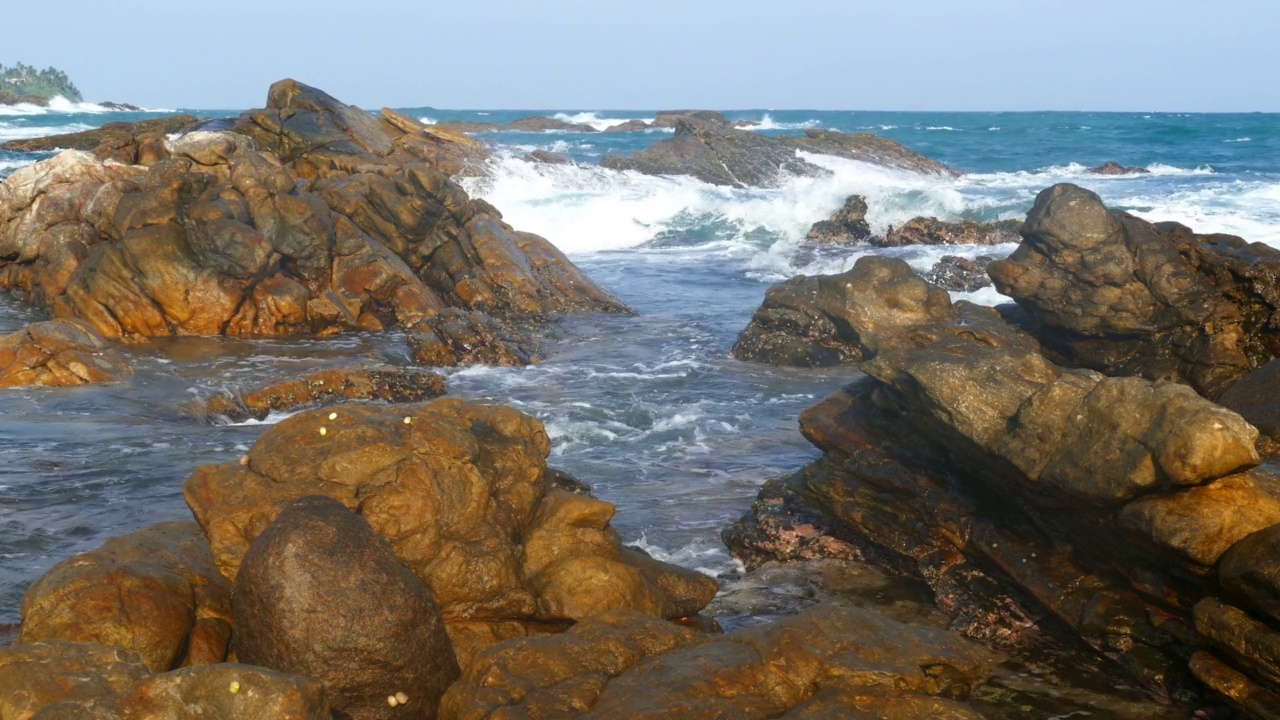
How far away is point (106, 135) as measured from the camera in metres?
31.8

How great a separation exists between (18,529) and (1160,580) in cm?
796

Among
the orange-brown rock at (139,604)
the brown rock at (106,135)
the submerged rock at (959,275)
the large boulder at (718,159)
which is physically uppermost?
the brown rock at (106,135)

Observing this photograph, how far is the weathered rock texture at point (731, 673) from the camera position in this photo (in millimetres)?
4609

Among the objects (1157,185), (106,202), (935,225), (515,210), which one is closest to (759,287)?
(935,225)

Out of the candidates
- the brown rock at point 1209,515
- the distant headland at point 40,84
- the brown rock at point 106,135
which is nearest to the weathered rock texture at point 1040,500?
the brown rock at point 1209,515

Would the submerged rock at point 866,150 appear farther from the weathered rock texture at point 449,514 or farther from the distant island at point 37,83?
the distant island at point 37,83

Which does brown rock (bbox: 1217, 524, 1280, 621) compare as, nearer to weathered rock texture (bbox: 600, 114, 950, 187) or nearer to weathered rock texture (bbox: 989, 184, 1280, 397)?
weathered rock texture (bbox: 989, 184, 1280, 397)

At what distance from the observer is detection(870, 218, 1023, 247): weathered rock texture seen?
84.7 ft


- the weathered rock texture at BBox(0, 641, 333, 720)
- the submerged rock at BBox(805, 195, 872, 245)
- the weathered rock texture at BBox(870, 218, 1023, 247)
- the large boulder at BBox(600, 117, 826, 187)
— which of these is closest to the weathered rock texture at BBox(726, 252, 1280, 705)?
the weathered rock texture at BBox(0, 641, 333, 720)

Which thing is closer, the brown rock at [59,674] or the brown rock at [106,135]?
the brown rock at [59,674]

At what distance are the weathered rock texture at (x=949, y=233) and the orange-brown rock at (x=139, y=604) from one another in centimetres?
2227

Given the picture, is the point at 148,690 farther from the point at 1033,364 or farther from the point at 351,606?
the point at 1033,364

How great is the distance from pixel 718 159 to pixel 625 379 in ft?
88.3

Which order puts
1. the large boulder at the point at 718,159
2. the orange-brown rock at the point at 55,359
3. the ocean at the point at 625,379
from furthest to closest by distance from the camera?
the large boulder at the point at 718,159 < the orange-brown rock at the point at 55,359 < the ocean at the point at 625,379
